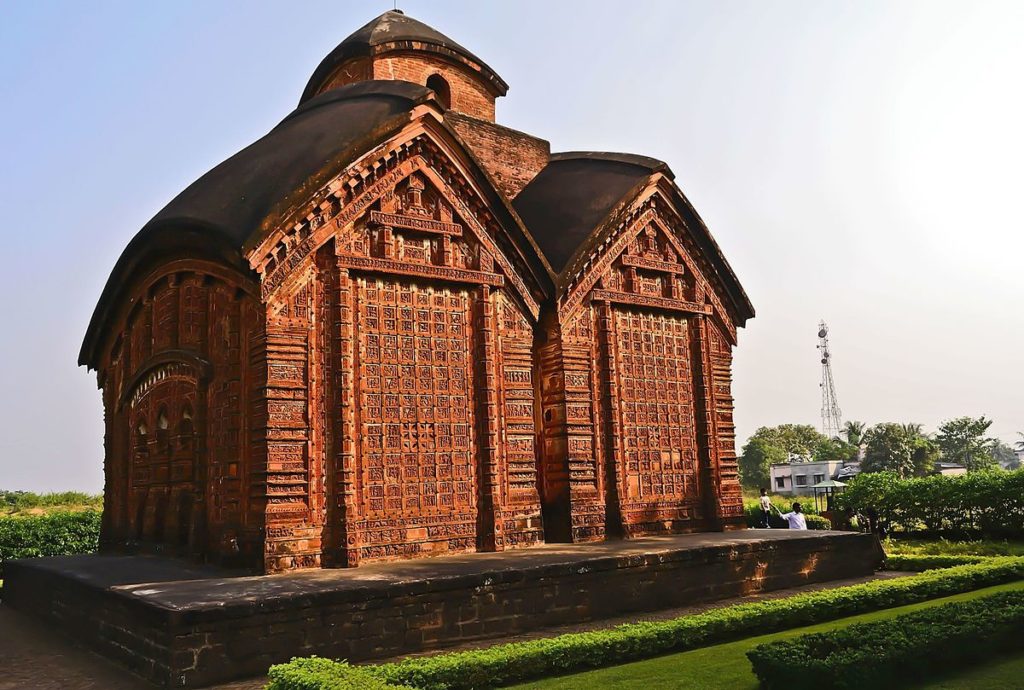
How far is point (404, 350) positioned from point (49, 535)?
13.1 metres

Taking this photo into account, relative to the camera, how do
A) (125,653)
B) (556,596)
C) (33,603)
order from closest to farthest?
(125,653)
(556,596)
(33,603)

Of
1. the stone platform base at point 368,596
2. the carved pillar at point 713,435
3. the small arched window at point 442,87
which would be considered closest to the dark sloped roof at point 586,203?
the carved pillar at point 713,435

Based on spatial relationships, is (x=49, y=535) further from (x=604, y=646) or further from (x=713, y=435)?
(x=604, y=646)

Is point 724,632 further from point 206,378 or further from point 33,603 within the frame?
point 33,603

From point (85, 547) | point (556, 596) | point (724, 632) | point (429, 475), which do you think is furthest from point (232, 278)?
point (85, 547)

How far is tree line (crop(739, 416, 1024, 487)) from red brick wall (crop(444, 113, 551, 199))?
3729cm

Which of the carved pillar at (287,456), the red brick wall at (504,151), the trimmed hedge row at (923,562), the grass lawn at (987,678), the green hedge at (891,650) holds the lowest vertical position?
the trimmed hedge row at (923,562)

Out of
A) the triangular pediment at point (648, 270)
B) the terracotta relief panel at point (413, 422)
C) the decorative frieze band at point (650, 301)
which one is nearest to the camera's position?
the terracotta relief panel at point (413, 422)

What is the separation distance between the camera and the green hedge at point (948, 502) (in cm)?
1866

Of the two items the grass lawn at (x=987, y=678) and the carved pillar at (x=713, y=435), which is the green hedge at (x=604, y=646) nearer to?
the grass lawn at (x=987, y=678)

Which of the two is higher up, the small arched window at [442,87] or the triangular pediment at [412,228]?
the small arched window at [442,87]

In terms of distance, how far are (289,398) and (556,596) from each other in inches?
154

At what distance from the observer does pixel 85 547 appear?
19.1 meters

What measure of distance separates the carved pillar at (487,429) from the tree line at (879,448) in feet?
131
